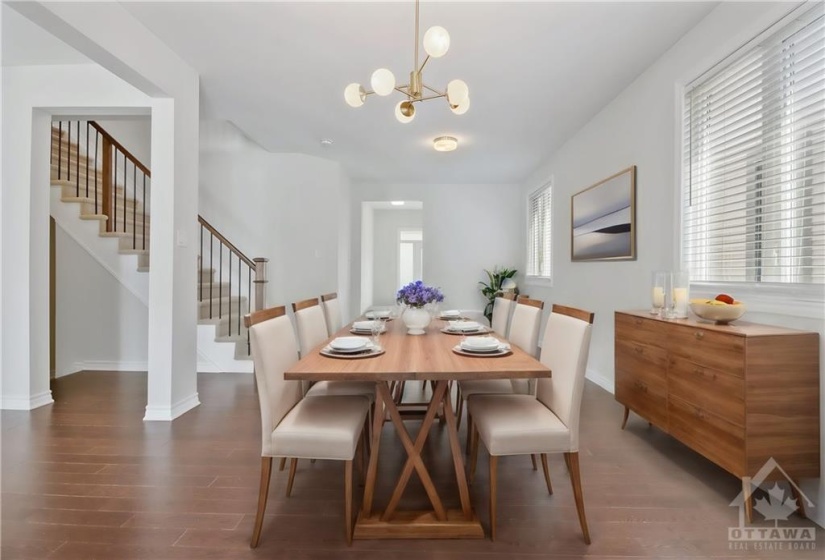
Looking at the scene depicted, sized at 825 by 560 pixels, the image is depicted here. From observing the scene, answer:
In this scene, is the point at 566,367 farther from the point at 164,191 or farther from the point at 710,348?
the point at 164,191

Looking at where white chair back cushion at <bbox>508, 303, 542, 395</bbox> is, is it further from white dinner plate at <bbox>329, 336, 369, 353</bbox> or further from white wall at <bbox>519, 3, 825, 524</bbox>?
white wall at <bbox>519, 3, 825, 524</bbox>

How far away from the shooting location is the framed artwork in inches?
130

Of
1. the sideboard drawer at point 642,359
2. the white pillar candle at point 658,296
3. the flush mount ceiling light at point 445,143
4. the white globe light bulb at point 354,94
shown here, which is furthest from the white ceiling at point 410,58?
the sideboard drawer at point 642,359

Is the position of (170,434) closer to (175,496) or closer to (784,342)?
(175,496)

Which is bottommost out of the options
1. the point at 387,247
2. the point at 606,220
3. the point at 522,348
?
the point at 522,348

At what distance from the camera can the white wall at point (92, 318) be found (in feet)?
13.9

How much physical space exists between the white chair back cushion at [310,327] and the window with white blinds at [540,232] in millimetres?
3882

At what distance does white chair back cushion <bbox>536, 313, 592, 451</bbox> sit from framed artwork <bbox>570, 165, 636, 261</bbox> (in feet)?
5.79

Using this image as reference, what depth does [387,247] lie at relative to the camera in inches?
431

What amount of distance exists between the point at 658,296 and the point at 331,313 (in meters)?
2.26

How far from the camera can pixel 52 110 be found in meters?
3.27

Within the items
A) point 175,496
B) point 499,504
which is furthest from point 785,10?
point 175,496

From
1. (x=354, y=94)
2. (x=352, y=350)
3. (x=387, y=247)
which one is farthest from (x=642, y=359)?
(x=387, y=247)

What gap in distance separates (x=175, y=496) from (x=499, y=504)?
1.58m
